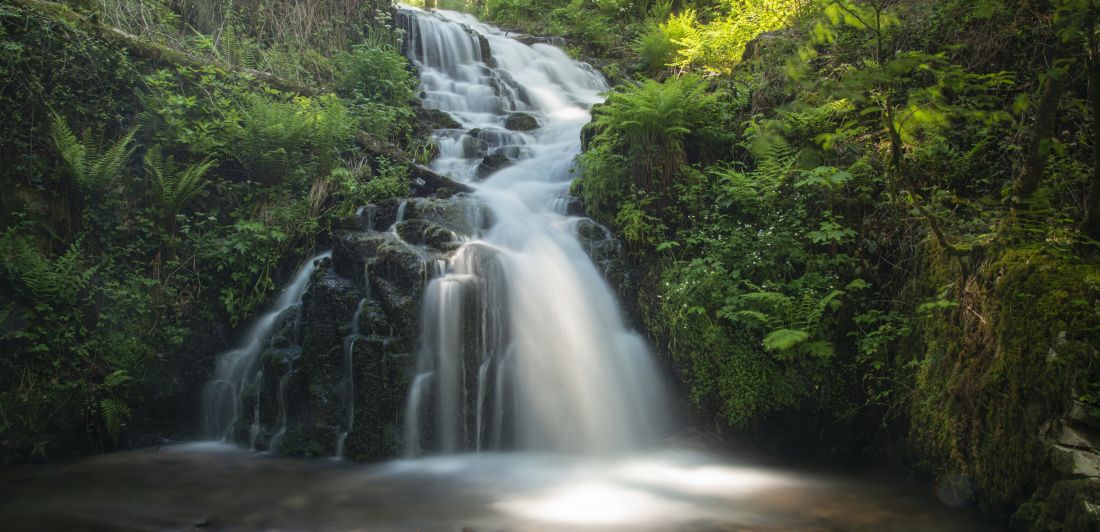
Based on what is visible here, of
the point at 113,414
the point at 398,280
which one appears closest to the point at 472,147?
the point at 398,280

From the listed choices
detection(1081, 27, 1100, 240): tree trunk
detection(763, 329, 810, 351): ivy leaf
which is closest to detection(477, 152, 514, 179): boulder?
detection(763, 329, 810, 351): ivy leaf

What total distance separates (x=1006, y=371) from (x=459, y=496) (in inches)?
161

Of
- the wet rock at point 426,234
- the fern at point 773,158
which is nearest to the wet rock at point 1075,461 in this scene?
the fern at point 773,158

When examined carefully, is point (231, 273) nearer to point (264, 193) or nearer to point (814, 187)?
point (264, 193)

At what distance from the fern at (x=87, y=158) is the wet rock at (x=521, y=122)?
5.90 meters

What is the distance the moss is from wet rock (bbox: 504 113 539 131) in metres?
7.47

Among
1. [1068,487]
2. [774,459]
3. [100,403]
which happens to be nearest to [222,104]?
[100,403]

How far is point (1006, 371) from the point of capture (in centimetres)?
422

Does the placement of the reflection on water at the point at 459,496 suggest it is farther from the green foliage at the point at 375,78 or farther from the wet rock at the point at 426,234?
the green foliage at the point at 375,78

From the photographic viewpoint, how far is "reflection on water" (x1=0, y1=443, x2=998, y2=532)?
439cm

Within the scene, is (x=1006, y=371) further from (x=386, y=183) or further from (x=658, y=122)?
(x=386, y=183)

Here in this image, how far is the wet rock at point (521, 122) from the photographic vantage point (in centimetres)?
1107

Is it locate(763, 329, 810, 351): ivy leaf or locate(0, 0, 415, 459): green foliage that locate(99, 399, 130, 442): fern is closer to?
locate(0, 0, 415, 459): green foliage

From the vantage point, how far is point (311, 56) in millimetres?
11117
